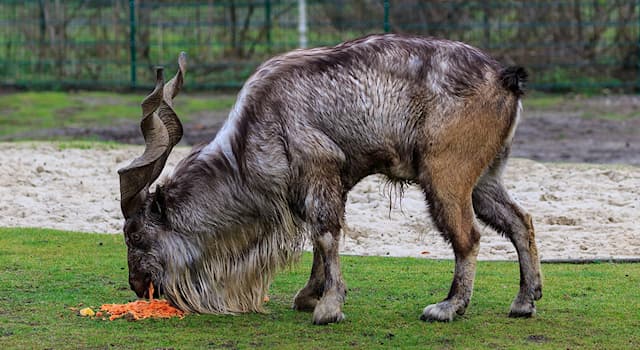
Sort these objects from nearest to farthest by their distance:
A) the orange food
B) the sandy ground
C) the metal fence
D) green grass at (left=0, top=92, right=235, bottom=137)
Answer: the orange food
the sandy ground
green grass at (left=0, top=92, right=235, bottom=137)
the metal fence

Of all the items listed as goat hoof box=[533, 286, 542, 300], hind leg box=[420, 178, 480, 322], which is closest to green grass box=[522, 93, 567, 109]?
goat hoof box=[533, 286, 542, 300]

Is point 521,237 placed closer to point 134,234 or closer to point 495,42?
point 134,234

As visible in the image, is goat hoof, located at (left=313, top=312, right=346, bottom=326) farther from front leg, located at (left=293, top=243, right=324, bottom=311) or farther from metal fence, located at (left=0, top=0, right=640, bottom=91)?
metal fence, located at (left=0, top=0, right=640, bottom=91)

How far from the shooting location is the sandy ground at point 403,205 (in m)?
9.39

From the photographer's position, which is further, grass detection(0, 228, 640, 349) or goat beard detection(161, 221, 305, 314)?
goat beard detection(161, 221, 305, 314)

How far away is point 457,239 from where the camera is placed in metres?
6.66

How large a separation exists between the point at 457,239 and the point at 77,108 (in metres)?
12.2

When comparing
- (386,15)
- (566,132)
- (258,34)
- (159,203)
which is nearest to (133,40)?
(258,34)

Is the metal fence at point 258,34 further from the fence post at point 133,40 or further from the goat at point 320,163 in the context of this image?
the goat at point 320,163

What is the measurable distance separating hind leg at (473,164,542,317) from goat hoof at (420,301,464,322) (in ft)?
1.32

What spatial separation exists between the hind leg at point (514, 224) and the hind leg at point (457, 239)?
34cm

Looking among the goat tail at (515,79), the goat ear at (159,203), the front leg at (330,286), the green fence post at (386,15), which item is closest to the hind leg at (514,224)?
the goat tail at (515,79)

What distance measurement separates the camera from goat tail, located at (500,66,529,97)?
6.66 metres

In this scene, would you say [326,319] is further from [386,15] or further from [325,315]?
[386,15]
